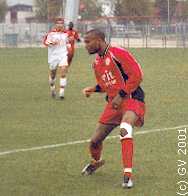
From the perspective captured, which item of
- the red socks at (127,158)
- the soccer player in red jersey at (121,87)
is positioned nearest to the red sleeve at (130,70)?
the soccer player in red jersey at (121,87)

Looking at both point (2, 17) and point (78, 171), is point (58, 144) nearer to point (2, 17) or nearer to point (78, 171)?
point (78, 171)

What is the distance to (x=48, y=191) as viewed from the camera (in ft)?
31.4

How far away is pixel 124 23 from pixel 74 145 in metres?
57.7

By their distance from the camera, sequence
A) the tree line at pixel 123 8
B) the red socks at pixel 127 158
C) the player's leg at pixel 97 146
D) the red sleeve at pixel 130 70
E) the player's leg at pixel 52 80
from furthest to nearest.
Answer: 1. the tree line at pixel 123 8
2. the player's leg at pixel 52 80
3. the player's leg at pixel 97 146
4. the red sleeve at pixel 130 70
5. the red socks at pixel 127 158

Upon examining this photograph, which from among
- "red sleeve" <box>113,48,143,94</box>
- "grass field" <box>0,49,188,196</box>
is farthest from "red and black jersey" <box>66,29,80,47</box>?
"red sleeve" <box>113,48,143,94</box>

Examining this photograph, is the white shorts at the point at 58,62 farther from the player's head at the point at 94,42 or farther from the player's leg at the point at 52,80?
the player's head at the point at 94,42

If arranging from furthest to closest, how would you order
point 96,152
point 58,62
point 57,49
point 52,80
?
1. point 57,49
2. point 58,62
3. point 52,80
4. point 96,152

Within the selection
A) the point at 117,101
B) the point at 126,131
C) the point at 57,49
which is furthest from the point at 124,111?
the point at 57,49

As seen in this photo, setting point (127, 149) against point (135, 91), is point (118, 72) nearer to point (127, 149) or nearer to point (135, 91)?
point (135, 91)

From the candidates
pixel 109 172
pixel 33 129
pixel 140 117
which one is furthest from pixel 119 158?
pixel 33 129

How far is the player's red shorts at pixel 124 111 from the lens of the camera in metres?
9.98

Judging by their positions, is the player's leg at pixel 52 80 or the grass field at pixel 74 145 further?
the player's leg at pixel 52 80

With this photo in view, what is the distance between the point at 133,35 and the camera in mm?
64312

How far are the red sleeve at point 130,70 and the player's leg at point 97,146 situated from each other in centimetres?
75
